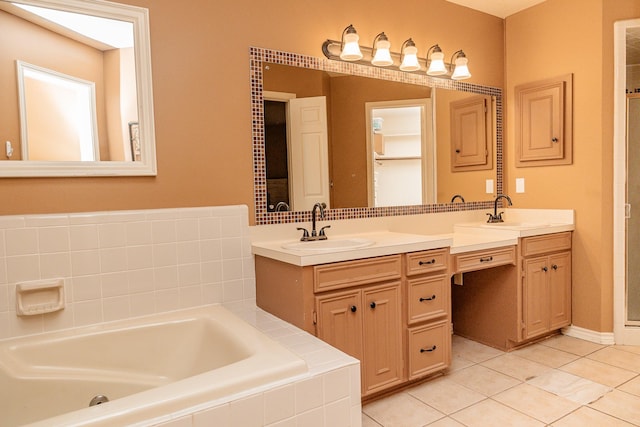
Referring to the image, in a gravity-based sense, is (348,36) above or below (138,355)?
above

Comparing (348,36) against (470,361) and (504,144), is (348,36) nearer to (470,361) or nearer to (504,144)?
(504,144)

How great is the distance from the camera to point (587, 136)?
301 cm

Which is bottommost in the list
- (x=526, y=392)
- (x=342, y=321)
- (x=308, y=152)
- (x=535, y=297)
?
(x=526, y=392)

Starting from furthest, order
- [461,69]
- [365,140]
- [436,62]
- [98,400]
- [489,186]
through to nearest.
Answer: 1. [489,186]
2. [461,69]
3. [436,62]
4. [365,140]
5. [98,400]

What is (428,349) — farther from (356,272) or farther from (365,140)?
(365,140)

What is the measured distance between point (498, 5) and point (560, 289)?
2244mm

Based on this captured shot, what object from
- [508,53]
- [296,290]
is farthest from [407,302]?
[508,53]

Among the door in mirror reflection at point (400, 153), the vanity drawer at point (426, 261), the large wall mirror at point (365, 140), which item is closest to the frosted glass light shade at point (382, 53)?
the large wall mirror at point (365, 140)

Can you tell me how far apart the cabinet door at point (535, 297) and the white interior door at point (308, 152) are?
4.97 feet

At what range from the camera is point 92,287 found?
1953 millimetres

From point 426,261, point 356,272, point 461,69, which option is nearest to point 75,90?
point 356,272

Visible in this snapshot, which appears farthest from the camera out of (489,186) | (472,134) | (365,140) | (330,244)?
(489,186)

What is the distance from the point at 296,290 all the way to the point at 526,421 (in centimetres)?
128

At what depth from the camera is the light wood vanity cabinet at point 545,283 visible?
2880mm
